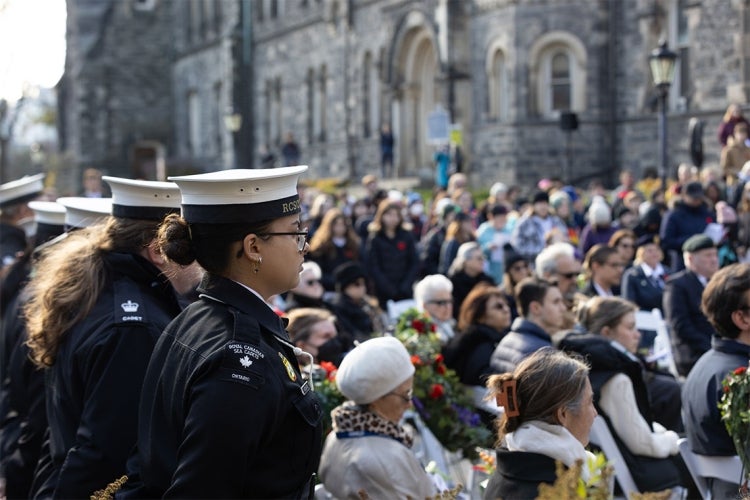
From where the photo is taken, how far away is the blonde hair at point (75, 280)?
4086 millimetres

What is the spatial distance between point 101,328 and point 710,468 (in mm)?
3071

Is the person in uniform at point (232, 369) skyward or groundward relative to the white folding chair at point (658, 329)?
skyward

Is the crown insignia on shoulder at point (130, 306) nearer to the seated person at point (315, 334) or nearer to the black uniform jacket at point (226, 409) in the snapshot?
the black uniform jacket at point (226, 409)

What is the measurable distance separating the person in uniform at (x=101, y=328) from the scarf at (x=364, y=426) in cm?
135

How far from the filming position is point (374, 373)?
523 centimetres

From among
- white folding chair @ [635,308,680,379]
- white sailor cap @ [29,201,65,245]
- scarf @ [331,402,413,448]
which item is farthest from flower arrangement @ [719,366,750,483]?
white folding chair @ [635,308,680,379]

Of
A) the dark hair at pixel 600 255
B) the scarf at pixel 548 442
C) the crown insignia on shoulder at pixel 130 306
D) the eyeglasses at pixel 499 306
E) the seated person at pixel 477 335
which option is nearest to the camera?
the crown insignia on shoulder at pixel 130 306

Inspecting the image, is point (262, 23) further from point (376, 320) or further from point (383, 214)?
point (376, 320)

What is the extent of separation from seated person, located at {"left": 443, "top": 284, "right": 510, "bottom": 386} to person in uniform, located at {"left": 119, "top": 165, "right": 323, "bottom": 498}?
4.44 m

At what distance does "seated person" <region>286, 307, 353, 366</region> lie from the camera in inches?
284

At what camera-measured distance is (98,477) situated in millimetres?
3746

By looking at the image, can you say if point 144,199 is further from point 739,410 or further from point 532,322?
point 532,322

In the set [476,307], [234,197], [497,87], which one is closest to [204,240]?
[234,197]


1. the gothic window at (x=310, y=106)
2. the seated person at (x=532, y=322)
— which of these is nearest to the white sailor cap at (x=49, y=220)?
the seated person at (x=532, y=322)
